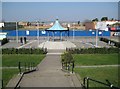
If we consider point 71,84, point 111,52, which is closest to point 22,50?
point 111,52

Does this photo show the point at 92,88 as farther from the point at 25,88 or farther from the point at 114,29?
the point at 114,29

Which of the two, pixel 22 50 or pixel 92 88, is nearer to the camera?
pixel 92 88

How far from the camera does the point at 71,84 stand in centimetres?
1414

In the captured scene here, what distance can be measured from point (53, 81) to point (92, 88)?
2.39 metres

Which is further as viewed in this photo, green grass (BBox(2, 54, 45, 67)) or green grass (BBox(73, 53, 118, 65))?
green grass (BBox(73, 53, 118, 65))

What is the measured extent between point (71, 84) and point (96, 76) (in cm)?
394

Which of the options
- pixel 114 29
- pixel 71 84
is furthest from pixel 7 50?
pixel 114 29

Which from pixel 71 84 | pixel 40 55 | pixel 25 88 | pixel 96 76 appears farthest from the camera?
pixel 40 55

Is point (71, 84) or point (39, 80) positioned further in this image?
point (39, 80)

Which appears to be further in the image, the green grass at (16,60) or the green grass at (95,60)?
the green grass at (95,60)

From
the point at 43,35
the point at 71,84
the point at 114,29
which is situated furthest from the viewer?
the point at 114,29

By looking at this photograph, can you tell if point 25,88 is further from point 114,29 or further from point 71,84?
point 114,29

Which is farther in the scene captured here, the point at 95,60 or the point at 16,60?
the point at 95,60

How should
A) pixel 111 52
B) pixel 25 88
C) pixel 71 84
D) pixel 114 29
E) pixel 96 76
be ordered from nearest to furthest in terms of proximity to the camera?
pixel 25 88 < pixel 71 84 < pixel 96 76 < pixel 111 52 < pixel 114 29
